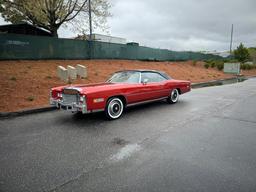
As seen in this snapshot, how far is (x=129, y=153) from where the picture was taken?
10.4 ft

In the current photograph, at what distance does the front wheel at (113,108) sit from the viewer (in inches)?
198

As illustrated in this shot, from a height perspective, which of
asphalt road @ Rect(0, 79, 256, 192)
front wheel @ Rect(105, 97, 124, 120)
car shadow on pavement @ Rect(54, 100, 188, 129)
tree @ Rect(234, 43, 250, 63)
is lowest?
asphalt road @ Rect(0, 79, 256, 192)

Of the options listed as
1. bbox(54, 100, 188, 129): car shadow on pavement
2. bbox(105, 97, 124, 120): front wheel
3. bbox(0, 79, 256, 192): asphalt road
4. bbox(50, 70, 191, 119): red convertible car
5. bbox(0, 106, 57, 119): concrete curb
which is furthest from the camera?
bbox(0, 106, 57, 119): concrete curb

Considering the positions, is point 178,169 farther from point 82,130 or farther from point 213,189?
point 82,130

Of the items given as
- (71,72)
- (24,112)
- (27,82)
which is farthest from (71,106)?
(71,72)

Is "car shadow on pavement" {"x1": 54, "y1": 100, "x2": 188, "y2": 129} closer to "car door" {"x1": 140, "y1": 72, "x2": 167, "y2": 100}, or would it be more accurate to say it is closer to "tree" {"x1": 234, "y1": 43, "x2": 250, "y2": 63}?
"car door" {"x1": 140, "y1": 72, "x2": 167, "y2": 100}

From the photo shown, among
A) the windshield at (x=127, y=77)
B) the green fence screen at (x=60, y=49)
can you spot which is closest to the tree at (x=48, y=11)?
the green fence screen at (x=60, y=49)

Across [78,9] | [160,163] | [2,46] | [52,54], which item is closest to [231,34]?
[78,9]

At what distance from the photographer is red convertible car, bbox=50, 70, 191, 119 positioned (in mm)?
4660

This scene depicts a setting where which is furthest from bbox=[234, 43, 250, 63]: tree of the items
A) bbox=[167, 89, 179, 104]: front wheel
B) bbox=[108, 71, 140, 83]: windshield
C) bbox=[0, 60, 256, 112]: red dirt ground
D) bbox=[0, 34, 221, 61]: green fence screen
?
bbox=[108, 71, 140, 83]: windshield

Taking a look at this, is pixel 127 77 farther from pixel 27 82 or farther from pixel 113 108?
pixel 27 82

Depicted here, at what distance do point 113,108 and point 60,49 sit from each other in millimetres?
11881

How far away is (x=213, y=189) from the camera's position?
2.25 meters

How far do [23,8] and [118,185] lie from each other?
65.0 ft
